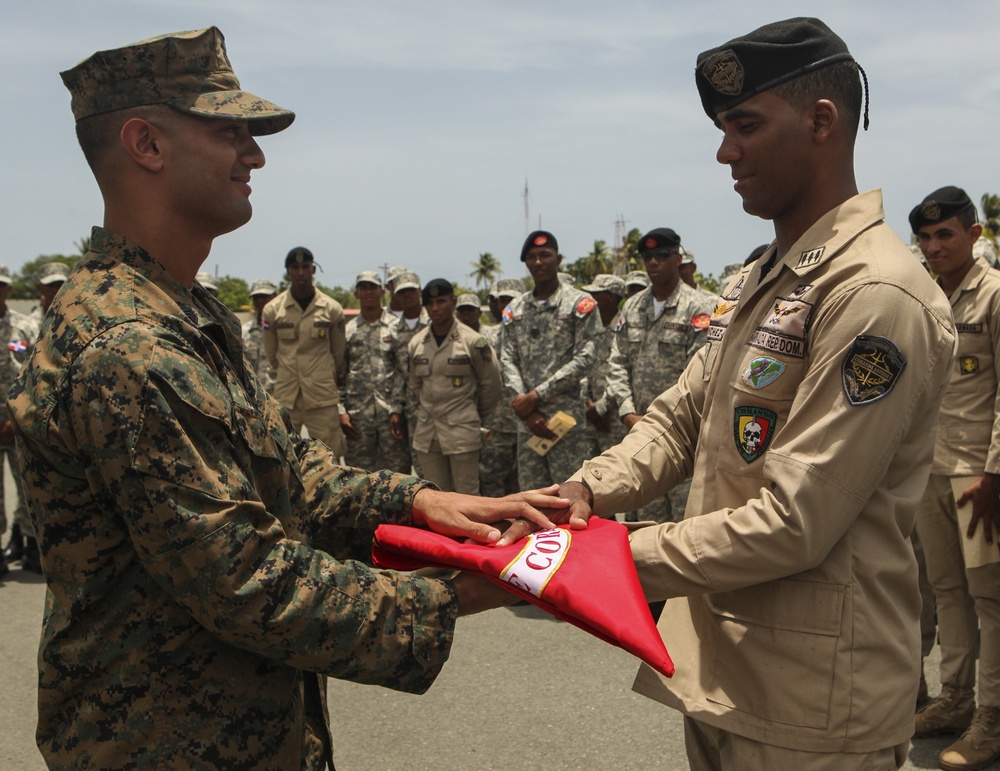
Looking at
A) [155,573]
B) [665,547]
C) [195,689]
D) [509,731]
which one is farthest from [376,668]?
[509,731]

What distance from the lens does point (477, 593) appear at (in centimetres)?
190

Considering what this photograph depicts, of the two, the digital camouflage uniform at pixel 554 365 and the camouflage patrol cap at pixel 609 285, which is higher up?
the camouflage patrol cap at pixel 609 285

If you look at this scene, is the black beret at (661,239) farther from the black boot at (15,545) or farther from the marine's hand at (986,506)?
the black boot at (15,545)

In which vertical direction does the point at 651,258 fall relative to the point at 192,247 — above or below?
below

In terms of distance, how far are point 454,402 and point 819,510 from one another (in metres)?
5.69

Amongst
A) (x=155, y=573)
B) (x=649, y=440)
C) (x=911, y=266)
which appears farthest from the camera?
(x=649, y=440)

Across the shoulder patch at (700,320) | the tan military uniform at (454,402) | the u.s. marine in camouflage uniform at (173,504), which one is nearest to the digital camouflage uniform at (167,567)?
the u.s. marine in camouflage uniform at (173,504)

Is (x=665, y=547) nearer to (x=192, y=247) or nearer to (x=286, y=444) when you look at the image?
(x=286, y=444)

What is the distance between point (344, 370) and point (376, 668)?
7338 mm

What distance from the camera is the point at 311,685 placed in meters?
2.02

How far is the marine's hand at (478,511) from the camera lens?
206 cm

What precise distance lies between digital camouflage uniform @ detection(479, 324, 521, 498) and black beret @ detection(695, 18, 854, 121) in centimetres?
582

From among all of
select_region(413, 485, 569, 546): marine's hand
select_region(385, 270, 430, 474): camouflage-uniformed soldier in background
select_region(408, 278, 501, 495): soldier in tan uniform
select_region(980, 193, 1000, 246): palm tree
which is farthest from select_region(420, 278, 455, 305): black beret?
select_region(980, 193, 1000, 246): palm tree

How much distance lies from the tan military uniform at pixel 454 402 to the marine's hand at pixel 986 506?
4169mm
